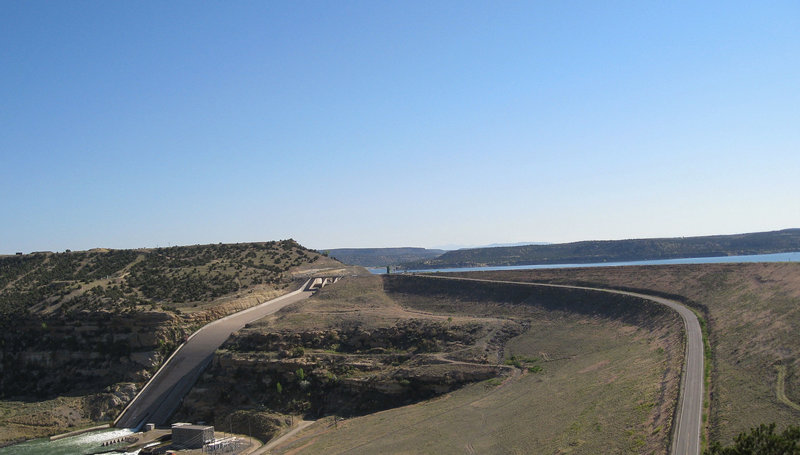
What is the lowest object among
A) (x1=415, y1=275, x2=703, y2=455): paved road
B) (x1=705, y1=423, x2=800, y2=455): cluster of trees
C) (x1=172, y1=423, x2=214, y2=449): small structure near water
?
(x1=172, y1=423, x2=214, y2=449): small structure near water

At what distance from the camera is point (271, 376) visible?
44469 mm

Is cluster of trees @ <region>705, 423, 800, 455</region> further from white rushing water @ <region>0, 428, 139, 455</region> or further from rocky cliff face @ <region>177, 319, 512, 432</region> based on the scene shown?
white rushing water @ <region>0, 428, 139, 455</region>

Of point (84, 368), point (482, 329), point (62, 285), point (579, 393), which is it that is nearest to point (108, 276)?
point (62, 285)

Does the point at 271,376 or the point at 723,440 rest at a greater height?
the point at 723,440

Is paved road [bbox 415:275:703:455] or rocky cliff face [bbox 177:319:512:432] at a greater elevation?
paved road [bbox 415:275:703:455]

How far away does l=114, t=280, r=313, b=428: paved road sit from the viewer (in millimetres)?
44562

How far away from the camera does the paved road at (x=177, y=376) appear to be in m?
44.6

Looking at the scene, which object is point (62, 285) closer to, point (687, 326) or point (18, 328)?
point (18, 328)

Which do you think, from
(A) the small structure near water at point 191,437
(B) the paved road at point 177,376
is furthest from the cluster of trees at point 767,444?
(B) the paved road at point 177,376

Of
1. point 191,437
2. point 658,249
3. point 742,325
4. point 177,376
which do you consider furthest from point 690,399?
point 658,249

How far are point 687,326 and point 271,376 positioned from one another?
102 ft

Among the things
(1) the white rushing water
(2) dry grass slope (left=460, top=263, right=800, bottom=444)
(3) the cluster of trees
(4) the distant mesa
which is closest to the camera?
(3) the cluster of trees

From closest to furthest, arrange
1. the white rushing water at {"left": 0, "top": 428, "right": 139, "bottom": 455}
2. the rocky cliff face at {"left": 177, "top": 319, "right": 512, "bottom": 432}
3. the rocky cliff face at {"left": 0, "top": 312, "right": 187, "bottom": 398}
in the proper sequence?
the white rushing water at {"left": 0, "top": 428, "right": 139, "bottom": 455} → the rocky cliff face at {"left": 177, "top": 319, "right": 512, "bottom": 432} → the rocky cliff face at {"left": 0, "top": 312, "right": 187, "bottom": 398}

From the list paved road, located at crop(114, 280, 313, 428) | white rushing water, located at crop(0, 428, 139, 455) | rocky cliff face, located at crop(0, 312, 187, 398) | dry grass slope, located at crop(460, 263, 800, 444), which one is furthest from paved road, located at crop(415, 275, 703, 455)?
rocky cliff face, located at crop(0, 312, 187, 398)
